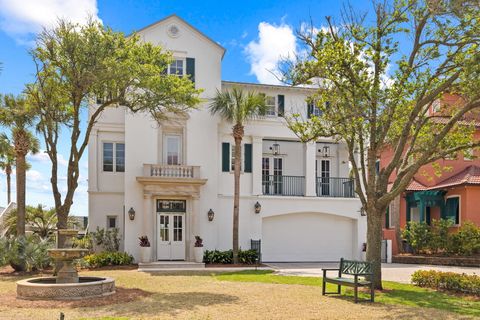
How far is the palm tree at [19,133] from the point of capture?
20109mm

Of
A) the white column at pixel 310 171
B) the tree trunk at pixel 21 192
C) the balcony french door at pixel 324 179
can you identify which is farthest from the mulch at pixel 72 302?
the balcony french door at pixel 324 179

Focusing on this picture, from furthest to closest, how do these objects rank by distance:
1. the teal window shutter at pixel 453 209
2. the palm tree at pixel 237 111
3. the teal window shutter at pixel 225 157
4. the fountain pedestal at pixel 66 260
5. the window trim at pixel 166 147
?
the teal window shutter at pixel 453 209
the teal window shutter at pixel 225 157
the window trim at pixel 166 147
the palm tree at pixel 237 111
the fountain pedestal at pixel 66 260

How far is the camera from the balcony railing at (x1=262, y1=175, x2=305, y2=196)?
2614cm

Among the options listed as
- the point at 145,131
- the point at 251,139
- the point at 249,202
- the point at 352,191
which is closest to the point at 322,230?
the point at 352,191

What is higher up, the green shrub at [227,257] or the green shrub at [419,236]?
the green shrub at [419,236]

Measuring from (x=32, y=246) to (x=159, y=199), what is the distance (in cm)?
618

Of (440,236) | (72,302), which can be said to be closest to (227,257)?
(440,236)

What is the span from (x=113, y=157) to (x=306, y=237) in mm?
10276

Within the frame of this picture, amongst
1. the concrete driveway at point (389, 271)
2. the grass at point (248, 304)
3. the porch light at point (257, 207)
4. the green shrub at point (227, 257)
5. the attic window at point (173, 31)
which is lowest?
the concrete driveway at point (389, 271)

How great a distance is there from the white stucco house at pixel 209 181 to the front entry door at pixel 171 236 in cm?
5

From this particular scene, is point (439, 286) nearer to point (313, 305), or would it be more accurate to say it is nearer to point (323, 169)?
point (313, 305)

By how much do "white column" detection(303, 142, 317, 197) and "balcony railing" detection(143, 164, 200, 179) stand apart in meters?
5.81

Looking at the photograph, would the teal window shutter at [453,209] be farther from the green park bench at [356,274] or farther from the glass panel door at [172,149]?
the green park bench at [356,274]

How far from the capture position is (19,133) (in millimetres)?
20578
